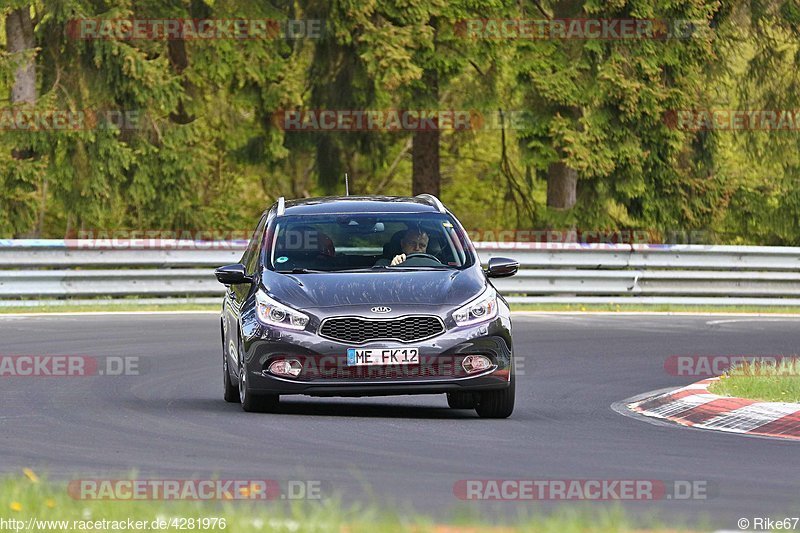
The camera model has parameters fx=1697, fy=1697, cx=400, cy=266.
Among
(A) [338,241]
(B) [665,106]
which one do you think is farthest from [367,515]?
(B) [665,106]

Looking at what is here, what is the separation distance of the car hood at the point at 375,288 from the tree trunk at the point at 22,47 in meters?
22.1

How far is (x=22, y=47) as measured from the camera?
33844mm

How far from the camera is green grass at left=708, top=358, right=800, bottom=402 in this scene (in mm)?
12664

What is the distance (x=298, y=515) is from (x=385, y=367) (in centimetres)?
476

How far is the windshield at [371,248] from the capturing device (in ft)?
42.3

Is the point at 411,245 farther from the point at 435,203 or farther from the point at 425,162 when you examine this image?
the point at 425,162

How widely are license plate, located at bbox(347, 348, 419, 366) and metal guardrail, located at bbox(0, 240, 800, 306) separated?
12.8 metres

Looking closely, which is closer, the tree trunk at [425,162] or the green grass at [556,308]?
the green grass at [556,308]

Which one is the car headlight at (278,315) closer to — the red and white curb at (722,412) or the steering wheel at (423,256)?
the steering wheel at (423,256)

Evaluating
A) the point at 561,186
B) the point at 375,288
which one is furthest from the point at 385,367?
the point at 561,186

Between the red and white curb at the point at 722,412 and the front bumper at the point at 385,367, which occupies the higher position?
the front bumper at the point at 385,367

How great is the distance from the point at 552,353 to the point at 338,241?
12.2 m

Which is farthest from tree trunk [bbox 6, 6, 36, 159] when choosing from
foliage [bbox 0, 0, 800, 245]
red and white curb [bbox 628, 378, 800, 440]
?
red and white curb [bbox 628, 378, 800, 440]

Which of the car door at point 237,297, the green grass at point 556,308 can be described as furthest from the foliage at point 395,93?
the car door at point 237,297
